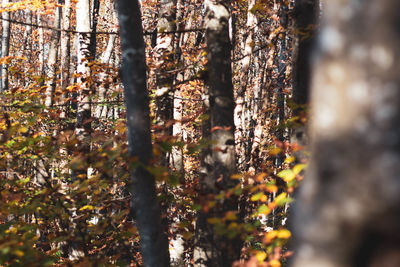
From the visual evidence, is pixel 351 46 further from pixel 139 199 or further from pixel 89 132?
pixel 89 132

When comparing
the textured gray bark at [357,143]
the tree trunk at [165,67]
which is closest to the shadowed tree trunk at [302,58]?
the tree trunk at [165,67]

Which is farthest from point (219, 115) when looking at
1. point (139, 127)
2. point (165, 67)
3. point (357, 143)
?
point (357, 143)

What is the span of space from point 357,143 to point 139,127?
2646mm

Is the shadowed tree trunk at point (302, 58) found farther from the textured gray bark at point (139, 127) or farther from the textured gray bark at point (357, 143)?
the textured gray bark at point (357, 143)

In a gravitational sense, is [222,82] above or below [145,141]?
above

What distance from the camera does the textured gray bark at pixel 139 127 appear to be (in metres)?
3.66

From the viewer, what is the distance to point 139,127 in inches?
144

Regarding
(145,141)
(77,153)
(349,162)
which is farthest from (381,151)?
(77,153)

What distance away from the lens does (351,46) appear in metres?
1.44

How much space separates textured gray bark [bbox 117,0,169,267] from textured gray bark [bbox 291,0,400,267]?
2.43 metres

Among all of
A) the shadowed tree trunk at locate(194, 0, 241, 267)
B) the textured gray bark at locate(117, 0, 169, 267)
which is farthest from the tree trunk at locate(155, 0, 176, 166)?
the textured gray bark at locate(117, 0, 169, 267)

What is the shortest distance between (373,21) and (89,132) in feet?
14.5

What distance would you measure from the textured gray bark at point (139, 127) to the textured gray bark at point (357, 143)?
2.43 metres

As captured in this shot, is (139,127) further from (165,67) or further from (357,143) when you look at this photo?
(357,143)
